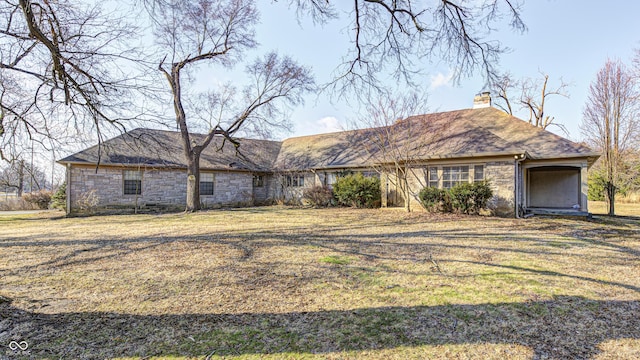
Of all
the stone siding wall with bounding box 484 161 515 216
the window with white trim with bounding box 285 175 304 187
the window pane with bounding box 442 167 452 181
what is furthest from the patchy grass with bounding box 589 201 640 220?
the window with white trim with bounding box 285 175 304 187

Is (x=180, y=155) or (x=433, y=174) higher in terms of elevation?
(x=180, y=155)

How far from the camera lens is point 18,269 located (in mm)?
4840

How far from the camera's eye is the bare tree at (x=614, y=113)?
14.8m

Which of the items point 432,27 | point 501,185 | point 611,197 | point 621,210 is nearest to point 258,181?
point 501,185

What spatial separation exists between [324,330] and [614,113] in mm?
19271

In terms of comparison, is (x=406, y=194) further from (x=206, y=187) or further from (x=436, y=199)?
(x=206, y=187)

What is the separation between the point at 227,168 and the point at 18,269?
13087 millimetres

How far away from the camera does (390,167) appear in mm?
14500

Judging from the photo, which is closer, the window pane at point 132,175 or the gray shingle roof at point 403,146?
the gray shingle roof at point 403,146

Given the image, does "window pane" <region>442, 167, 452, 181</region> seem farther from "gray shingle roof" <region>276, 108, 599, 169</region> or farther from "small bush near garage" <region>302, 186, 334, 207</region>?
"small bush near garage" <region>302, 186, 334, 207</region>

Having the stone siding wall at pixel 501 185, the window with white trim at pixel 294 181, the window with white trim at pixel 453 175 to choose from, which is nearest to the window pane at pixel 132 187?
the window with white trim at pixel 294 181

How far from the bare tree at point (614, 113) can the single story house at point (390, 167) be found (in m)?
1.95

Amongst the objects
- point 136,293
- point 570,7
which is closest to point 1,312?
point 136,293

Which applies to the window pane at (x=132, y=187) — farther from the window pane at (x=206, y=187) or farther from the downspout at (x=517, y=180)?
the downspout at (x=517, y=180)
